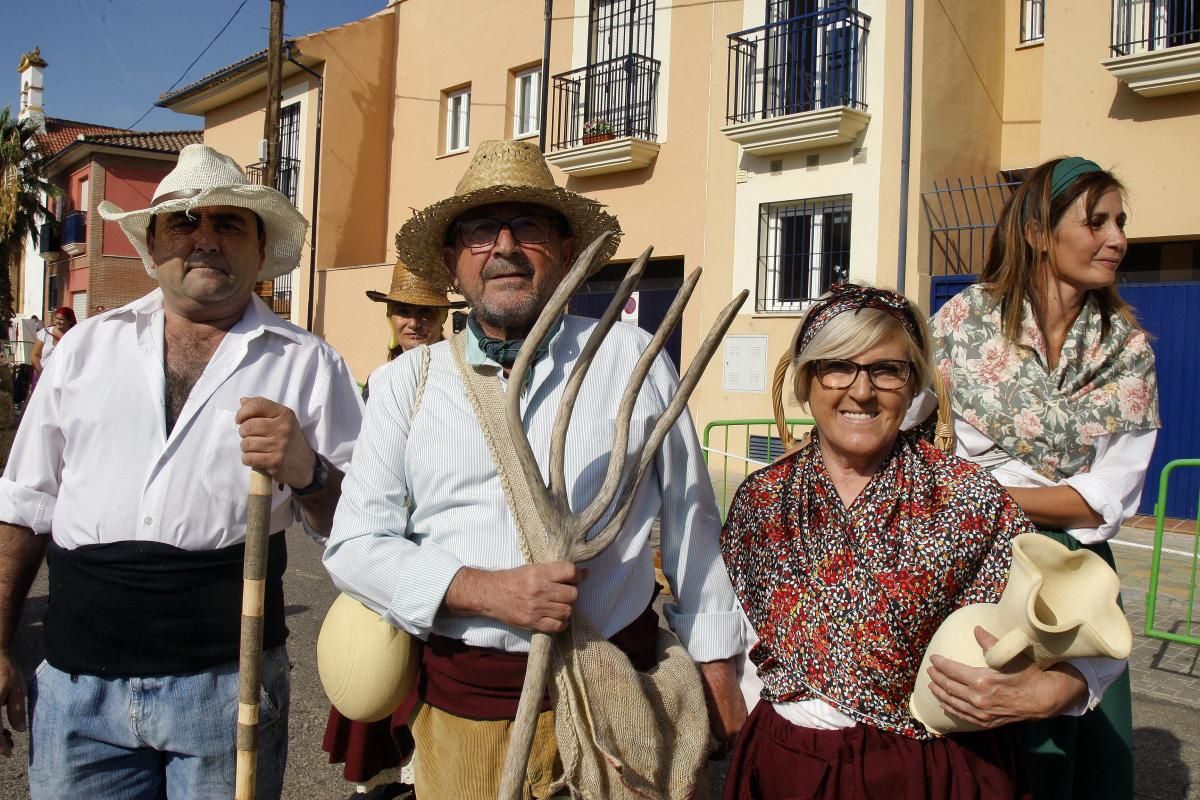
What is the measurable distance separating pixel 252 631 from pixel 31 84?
50.1 m

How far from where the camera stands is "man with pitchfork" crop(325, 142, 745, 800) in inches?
77.4

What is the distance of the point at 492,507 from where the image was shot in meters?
2.03

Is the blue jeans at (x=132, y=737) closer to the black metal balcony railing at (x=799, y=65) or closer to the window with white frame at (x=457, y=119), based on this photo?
the black metal balcony railing at (x=799, y=65)

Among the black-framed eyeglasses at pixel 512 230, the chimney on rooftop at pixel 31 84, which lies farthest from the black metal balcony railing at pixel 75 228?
the black-framed eyeglasses at pixel 512 230

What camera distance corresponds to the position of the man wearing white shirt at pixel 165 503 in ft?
7.44

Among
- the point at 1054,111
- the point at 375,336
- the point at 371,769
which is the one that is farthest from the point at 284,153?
the point at 371,769

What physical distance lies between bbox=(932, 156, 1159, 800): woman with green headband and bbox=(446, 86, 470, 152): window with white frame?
1616cm

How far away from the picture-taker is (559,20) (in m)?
15.7

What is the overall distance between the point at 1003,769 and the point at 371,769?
192cm

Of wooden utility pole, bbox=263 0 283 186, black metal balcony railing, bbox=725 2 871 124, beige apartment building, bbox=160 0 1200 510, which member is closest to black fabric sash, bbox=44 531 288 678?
beige apartment building, bbox=160 0 1200 510

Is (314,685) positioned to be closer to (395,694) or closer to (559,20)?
(395,694)

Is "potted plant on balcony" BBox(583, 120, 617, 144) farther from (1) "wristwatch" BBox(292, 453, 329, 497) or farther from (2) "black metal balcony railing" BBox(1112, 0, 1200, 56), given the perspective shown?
(1) "wristwatch" BBox(292, 453, 329, 497)

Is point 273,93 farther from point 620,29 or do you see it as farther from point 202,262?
point 202,262

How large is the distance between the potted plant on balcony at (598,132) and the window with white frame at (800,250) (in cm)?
290
